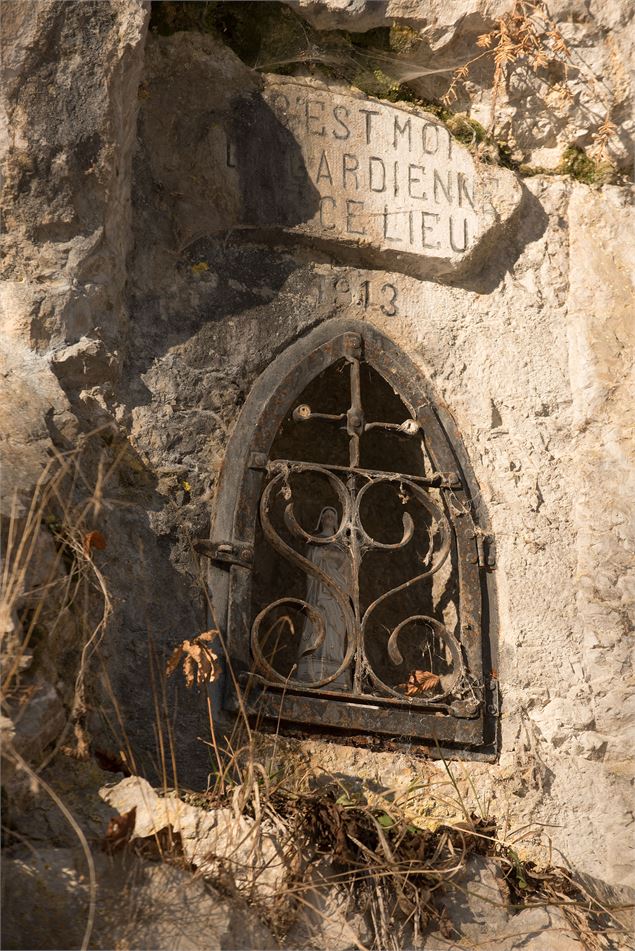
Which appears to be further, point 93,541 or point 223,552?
point 223,552

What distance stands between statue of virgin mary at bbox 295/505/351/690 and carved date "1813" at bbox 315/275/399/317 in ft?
2.44

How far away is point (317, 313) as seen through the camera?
14.3 ft

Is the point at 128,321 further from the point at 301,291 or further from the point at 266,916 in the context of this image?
the point at 266,916

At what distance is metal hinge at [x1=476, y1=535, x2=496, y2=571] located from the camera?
165 inches

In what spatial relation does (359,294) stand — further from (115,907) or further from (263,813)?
(115,907)

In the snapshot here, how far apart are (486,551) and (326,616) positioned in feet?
1.80

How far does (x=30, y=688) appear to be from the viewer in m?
3.07

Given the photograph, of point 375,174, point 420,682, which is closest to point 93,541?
point 420,682

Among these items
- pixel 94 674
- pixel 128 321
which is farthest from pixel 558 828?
pixel 128 321

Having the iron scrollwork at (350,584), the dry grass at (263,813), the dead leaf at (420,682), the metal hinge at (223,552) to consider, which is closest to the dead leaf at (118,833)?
the dry grass at (263,813)

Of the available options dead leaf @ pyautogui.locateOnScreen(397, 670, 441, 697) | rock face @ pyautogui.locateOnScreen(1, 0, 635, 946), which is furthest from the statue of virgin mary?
rock face @ pyautogui.locateOnScreen(1, 0, 635, 946)

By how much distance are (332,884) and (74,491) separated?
1.24 meters

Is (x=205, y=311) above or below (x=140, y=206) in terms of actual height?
below

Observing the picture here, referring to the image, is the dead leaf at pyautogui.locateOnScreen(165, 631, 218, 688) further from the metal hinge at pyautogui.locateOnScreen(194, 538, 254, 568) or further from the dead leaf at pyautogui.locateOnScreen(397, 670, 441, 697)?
the dead leaf at pyautogui.locateOnScreen(397, 670, 441, 697)
